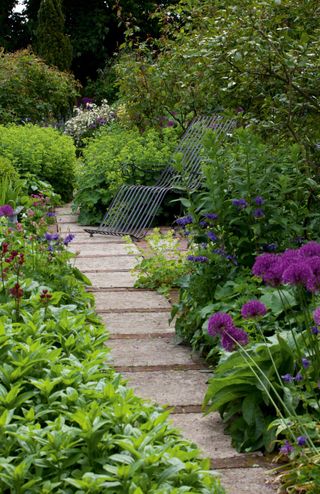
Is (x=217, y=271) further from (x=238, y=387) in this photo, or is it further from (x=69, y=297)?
(x=238, y=387)

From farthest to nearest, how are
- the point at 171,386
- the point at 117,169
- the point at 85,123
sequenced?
the point at 85,123
the point at 117,169
the point at 171,386

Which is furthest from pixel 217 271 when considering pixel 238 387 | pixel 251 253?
pixel 238 387

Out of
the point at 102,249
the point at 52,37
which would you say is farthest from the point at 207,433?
the point at 52,37

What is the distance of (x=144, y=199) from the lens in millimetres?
9156

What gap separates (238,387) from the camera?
365 cm

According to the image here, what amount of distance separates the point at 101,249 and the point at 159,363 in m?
3.60

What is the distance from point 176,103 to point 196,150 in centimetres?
161

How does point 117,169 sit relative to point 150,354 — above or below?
below

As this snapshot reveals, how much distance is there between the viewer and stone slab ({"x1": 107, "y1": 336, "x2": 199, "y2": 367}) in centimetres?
454

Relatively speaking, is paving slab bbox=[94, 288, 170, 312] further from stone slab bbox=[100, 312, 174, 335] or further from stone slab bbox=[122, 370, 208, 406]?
stone slab bbox=[122, 370, 208, 406]

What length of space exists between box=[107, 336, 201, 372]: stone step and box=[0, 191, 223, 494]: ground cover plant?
308mm

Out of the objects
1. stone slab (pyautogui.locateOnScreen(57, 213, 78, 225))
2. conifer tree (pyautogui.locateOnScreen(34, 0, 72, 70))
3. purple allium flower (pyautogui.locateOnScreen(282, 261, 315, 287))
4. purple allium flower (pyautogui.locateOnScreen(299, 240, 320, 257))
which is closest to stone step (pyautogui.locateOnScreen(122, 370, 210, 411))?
purple allium flower (pyautogui.locateOnScreen(299, 240, 320, 257))

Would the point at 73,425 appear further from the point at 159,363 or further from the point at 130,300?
the point at 130,300

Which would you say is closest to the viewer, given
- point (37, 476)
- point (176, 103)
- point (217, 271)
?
point (37, 476)
